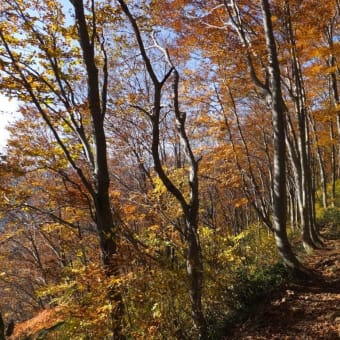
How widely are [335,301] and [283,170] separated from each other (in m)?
2.13

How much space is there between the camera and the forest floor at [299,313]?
13.2 ft

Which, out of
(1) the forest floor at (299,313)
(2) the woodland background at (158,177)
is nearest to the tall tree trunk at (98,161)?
(2) the woodland background at (158,177)

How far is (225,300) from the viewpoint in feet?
17.2

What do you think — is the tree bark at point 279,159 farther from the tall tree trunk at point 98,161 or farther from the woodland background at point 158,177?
the tall tree trunk at point 98,161

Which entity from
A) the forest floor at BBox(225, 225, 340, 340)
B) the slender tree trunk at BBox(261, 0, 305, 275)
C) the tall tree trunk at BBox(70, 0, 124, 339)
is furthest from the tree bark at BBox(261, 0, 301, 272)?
the tall tree trunk at BBox(70, 0, 124, 339)

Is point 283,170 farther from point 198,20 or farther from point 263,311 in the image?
point 198,20

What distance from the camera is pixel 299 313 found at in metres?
4.47

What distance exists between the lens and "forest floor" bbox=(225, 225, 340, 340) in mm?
4023

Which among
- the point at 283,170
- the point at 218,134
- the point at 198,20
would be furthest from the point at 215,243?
the point at 218,134

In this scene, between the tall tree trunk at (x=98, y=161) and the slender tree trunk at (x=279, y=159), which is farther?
the slender tree trunk at (x=279, y=159)

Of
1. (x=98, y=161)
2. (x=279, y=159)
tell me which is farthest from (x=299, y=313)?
(x=98, y=161)

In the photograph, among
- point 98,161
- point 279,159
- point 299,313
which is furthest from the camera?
point 279,159

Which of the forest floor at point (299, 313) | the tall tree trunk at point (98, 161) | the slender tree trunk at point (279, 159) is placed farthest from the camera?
the slender tree trunk at point (279, 159)

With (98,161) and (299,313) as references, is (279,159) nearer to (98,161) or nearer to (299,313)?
(299,313)
